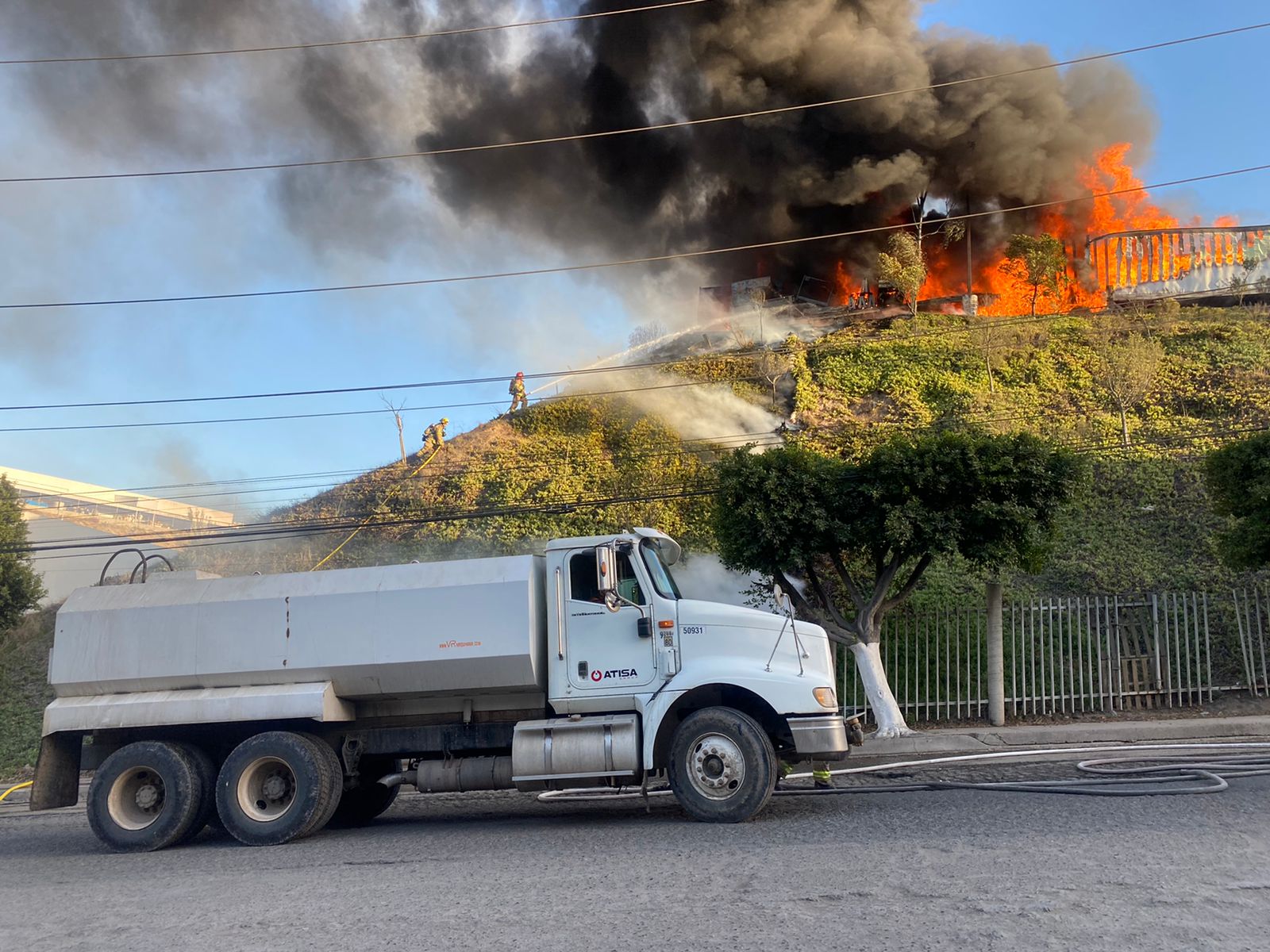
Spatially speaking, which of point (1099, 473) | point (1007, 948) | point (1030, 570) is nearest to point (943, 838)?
point (1007, 948)

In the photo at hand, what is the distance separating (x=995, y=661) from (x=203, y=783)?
43.2 feet

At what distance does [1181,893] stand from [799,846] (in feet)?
9.27

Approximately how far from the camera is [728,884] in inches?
262

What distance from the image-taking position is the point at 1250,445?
16781 mm

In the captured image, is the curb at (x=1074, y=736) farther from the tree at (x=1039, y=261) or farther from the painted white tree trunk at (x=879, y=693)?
the tree at (x=1039, y=261)

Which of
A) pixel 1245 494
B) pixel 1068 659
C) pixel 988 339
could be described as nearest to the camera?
pixel 1245 494

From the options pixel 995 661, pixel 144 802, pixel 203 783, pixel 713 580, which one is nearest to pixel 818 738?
pixel 203 783

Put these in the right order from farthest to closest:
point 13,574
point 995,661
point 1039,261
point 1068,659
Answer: point 1039,261, point 13,574, point 1068,659, point 995,661

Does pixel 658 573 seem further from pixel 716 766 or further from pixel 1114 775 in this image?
pixel 1114 775

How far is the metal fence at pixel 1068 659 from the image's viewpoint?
60.2 ft

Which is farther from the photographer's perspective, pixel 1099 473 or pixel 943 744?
pixel 1099 473

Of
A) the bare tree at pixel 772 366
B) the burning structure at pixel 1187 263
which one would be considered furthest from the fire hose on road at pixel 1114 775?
the burning structure at pixel 1187 263

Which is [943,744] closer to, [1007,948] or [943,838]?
[943,838]

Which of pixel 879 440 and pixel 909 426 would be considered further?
pixel 909 426
